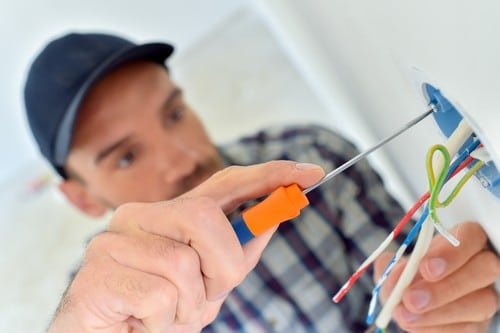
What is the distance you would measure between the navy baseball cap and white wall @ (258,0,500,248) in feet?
1.14

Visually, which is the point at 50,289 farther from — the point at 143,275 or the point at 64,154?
the point at 143,275

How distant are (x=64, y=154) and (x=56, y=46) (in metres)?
0.20

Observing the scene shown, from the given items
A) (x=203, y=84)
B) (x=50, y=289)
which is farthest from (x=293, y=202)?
(x=203, y=84)

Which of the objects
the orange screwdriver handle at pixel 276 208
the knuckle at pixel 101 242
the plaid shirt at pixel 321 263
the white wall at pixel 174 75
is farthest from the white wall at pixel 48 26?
the orange screwdriver handle at pixel 276 208

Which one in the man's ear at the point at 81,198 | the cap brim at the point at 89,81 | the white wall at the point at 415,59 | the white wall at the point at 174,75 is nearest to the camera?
the white wall at the point at 415,59

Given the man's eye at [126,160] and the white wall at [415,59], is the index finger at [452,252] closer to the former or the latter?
the white wall at [415,59]

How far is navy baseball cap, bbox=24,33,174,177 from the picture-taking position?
88 centimetres

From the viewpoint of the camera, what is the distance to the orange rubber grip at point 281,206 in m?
0.36

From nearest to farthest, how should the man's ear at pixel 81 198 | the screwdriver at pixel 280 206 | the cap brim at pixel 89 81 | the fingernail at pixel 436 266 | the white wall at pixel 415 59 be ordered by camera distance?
1. the white wall at pixel 415 59
2. the screwdriver at pixel 280 206
3. the fingernail at pixel 436 266
4. the cap brim at pixel 89 81
5. the man's ear at pixel 81 198

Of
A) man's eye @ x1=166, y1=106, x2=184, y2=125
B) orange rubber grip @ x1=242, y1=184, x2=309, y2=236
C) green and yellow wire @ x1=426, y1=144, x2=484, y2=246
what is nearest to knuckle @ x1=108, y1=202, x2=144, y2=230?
orange rubber grip @ x1=242, y1=184, x2=309, y2=236

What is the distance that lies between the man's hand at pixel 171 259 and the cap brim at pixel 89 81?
504mm

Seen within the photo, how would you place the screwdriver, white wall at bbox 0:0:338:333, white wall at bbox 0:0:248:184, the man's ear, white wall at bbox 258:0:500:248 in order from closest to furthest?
white wall at bbox 258:0:500:248
the screwdriver
the man's ear
white wall at bbox 0:0:338:333
white wall at bbox 0:0:248:184

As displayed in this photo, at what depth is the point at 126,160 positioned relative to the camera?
0.93m

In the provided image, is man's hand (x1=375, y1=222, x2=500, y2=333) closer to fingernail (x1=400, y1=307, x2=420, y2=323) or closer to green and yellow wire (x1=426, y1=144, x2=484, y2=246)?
fingernail (x1=400, y1=307, x2=420, y2=323)
